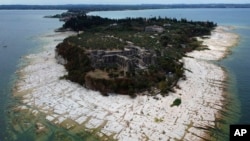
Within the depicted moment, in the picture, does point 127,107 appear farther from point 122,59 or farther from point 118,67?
point 122,59

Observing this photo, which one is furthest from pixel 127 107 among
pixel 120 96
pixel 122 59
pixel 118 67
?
pixel 122 59

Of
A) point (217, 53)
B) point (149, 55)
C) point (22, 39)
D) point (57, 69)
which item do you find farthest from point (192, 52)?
point (22, 39)

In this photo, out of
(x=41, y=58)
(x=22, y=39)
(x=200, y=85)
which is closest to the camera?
(x=200, y=85)

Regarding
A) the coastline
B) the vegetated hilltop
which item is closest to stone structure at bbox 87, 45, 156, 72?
the vegetated hilltop

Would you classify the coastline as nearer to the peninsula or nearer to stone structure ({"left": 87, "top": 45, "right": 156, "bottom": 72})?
the peninsula

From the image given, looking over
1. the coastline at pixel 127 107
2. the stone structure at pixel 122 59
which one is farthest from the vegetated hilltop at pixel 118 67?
the coastline at pixel 127 107

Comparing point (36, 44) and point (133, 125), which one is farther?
point (36, 44)

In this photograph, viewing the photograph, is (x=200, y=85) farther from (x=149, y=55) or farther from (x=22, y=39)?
(x=22, y=39)
